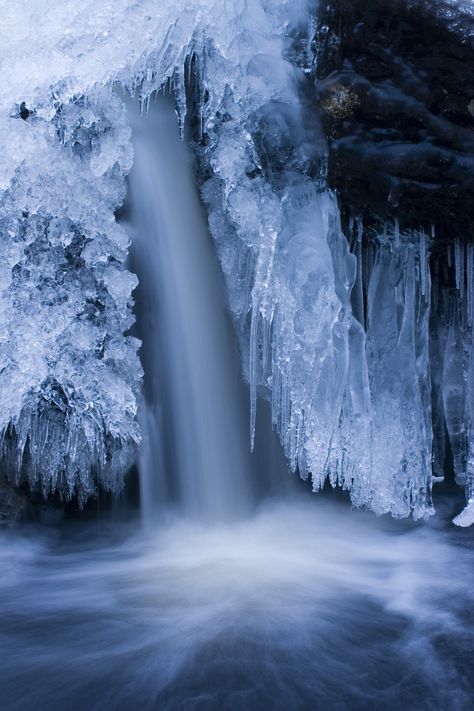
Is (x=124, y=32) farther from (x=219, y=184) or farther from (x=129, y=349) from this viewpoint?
(x=129, y=349)

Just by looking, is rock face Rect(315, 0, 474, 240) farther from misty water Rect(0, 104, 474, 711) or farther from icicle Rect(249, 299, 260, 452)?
misty water Rect(0, 104, 474, 711)

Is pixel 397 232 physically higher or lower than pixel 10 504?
higher

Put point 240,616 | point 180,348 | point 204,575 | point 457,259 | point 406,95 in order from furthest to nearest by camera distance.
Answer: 1. point 180,348
2. point 457,259
3. point 204,575
4. point 406,95
5. point 240,616

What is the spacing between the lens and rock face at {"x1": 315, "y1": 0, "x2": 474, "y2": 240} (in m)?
3.57

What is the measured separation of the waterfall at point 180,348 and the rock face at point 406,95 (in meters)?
1.12

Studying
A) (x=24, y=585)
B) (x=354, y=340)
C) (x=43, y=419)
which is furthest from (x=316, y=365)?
(x=24, y=585)

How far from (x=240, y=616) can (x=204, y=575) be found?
0.56 metres

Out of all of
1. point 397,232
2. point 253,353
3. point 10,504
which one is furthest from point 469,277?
point 10,504

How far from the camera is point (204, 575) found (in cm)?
381

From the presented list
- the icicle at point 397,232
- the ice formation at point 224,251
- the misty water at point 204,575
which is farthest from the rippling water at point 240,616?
the icicle at point 397,232

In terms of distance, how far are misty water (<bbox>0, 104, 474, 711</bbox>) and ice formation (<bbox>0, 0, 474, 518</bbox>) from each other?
Answer: 34cm

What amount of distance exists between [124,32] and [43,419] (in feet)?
6.92

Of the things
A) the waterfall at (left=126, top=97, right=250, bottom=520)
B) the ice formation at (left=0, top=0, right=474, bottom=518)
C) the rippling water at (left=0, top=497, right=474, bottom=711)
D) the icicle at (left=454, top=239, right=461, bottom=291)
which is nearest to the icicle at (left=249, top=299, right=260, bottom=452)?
the ice formation at (left=0, top=0, right=474, bottom=518)

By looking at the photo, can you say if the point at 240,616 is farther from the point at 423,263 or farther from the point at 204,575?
the point at 423,263
